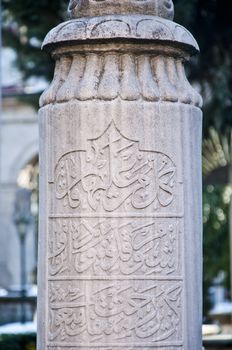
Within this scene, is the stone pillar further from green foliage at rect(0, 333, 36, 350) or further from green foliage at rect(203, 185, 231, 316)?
green foliage at rect(203, 185, 231, 316)

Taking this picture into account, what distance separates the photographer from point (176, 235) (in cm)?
917

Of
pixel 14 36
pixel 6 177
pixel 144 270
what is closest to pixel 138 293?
pixel 144 270

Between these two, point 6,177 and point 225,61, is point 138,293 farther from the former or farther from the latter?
point 6,177

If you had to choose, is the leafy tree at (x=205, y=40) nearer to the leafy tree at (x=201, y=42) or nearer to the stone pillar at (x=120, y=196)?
the leafy tree at (x=201, y=42)

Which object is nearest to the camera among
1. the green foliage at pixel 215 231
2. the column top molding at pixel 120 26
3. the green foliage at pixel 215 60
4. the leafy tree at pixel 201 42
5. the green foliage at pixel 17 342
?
the column top molding at pixel 120 26

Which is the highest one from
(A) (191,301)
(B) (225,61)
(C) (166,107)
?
(B) (225,61)

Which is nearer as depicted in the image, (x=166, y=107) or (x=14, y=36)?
(x=166, y=107)

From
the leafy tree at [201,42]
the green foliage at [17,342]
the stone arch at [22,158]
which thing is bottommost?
the green foliage at [17,342]

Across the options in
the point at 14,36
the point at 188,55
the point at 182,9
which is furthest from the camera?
the point at 14,36

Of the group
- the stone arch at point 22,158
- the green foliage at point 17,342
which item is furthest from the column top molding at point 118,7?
the stone arch at point 22,158

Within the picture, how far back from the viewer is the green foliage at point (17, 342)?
1603cm

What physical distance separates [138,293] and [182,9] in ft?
48.4

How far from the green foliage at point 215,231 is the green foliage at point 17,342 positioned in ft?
110

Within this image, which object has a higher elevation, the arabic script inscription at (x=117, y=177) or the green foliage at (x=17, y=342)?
the arabic script inscription at (x=117, y=177)
